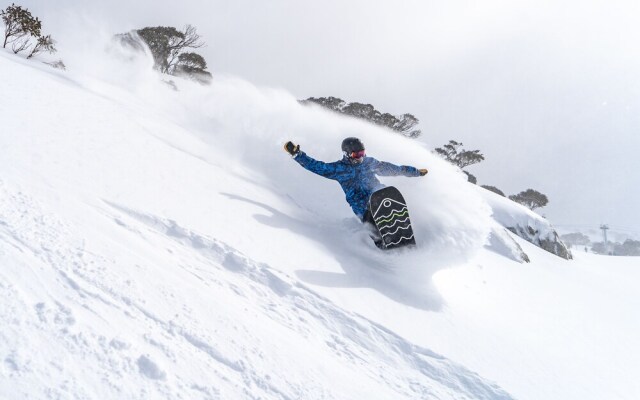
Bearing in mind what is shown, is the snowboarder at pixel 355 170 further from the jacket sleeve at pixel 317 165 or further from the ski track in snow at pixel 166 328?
the ski track in snow at pixel 166 328

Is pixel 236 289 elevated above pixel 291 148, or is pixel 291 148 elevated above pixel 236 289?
pixel 291 148

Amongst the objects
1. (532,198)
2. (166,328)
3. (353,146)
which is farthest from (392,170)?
(532,198)

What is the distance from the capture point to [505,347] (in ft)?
12.7

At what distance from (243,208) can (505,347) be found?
131 inches

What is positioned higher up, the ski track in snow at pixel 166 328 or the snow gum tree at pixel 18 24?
the snow gum tree at pixel 18 24

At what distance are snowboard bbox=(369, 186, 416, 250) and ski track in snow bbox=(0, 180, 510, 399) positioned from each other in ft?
5.59

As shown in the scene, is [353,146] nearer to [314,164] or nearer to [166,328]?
[314,164]

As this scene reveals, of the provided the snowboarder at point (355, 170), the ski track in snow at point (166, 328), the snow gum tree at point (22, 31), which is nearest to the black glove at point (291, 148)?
the snowboarder at point (355, 170)

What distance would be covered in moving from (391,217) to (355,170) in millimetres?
1060

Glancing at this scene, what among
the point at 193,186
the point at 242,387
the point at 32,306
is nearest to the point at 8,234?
the point at 32,306

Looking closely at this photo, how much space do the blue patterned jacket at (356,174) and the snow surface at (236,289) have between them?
0.41m

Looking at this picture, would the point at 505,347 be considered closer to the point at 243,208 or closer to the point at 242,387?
the point at 242,387

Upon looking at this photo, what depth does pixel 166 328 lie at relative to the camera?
2217 millimetres

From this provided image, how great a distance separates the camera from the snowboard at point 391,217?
191 inches
